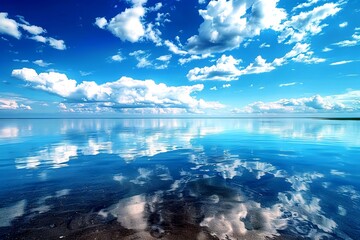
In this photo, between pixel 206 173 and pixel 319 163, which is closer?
pixel 206 173

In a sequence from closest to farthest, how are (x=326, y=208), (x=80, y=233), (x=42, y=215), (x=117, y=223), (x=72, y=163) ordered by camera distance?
1. (x=80, y=233)
2. (x=117, y=223)
3. (x=42, y=215)
4. (x=326, y=208)
5. (x=72, y=163)

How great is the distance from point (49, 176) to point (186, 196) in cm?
986

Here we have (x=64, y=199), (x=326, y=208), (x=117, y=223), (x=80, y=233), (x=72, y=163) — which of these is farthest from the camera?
(x=72, y=163)

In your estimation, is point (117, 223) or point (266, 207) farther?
point (266, 207)

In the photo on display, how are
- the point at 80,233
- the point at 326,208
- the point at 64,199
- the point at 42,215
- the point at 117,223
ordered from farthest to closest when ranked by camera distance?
the point at 64,199, the point at 326,208, the point at 42,215, the point at 117,223, the point at 80,233

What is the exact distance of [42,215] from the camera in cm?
825

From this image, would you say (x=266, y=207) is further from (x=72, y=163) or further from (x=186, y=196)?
(x=72, y=163)

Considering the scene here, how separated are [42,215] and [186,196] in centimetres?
609

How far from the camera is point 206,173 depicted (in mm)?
14859

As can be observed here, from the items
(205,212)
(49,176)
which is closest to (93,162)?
(49,176)

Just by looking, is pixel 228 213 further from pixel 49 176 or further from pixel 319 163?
pixel 319 163

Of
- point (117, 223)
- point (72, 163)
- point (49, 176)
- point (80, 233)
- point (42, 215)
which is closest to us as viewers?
point (80, 233)

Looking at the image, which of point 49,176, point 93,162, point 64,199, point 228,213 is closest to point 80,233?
point 64,199

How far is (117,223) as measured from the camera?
7.63m
